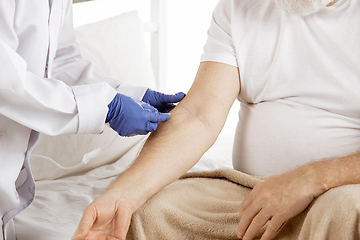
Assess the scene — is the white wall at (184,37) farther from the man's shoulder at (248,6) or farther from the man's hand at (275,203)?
the man's hand at (275,203)

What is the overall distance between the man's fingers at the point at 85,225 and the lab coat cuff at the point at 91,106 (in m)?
0.25

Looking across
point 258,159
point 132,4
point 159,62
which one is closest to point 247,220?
point 258,159

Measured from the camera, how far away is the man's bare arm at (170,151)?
90cm

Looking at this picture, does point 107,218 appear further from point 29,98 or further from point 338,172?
point 338,172

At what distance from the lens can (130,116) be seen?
112 cm

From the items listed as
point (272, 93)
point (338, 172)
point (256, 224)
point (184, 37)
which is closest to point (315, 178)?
point (338, 172)

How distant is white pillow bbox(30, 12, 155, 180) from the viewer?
1549 mm

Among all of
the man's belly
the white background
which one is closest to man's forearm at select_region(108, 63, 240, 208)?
the man's belly

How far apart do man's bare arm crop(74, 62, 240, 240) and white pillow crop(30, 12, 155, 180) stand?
0.32 meters

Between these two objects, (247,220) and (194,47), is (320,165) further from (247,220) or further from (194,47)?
(194,47)

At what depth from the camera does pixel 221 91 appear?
1279 millimetres

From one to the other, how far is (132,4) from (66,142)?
1.59 meters

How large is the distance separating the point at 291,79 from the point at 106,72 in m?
0.91

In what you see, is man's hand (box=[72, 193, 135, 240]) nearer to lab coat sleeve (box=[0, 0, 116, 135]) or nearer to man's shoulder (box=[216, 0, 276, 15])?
lab coat sleeve (box=[0, 0, 116, 135])
